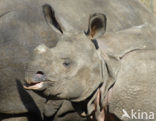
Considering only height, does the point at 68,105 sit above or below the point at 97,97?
below

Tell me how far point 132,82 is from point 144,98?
0.19m

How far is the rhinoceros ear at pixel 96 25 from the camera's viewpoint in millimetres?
4227

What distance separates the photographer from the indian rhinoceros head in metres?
3.92

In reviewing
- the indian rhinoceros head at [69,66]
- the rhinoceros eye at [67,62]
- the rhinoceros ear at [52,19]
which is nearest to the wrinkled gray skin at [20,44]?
the rhinoceros ear at [52,19]

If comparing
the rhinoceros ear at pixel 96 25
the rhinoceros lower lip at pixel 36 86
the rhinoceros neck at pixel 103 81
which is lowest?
the rhinoceros neck at pixel 103 81

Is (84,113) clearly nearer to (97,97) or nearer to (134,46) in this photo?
(97,97)

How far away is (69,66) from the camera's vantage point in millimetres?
4074

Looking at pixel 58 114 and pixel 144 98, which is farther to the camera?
pixel 58 114

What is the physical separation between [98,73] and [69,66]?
33 centimetres

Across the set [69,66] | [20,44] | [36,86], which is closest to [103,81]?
[69,66]

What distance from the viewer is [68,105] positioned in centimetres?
539

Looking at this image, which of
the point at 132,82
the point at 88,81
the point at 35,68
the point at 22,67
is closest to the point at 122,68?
the point at 132,82

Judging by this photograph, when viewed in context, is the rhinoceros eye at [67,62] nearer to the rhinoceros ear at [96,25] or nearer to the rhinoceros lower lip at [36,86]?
the rhinoceros lower lip at [36,86]

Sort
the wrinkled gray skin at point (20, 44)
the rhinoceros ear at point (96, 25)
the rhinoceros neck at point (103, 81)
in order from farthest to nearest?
the wrinkled gray skin at point (20, 44) → the rhinoceros neck at point (103, 81) → the rhinoceros ear at point (96, 25)
